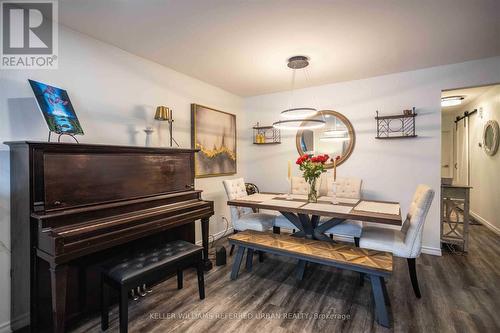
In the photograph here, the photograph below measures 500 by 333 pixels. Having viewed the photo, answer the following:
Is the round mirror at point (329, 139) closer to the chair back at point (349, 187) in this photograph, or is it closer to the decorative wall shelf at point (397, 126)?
the decorative wall shelf at point (397, 126)

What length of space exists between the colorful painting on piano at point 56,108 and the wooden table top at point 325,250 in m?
1.84

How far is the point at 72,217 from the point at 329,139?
331 centimetres

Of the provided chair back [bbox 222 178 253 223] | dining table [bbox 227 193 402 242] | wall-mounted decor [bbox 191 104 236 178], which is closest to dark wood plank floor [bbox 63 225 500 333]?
dining table [bbox 227 193 402 242]

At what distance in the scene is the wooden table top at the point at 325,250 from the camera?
1964 millimetres

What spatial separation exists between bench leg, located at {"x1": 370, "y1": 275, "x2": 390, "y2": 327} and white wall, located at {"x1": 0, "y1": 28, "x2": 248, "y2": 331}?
2380 millimetres

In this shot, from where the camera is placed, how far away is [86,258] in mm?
1958

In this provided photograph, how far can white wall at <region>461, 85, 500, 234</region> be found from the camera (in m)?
3.94

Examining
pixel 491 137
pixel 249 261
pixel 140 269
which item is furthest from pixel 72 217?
pixel 491 137

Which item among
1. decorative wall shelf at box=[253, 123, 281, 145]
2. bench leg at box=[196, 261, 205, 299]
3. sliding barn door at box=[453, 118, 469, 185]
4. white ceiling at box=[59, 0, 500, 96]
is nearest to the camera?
white ceiling at box=[59, 0, 500, 96]

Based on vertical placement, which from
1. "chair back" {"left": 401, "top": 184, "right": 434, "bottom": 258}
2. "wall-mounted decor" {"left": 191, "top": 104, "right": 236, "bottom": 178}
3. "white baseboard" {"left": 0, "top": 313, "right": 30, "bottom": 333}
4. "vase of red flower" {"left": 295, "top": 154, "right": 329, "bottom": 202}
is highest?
"wall-mounted decor" {"left": 191, "top": 104, "right": 236, "bottom": 178}

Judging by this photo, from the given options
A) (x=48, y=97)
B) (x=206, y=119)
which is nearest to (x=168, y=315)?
(x=48, y=97)

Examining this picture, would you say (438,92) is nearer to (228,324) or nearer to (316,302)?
(316,302)

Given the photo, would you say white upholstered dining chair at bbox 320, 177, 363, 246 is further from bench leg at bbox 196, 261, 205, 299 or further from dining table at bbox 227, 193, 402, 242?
bench leg at bbox 196, 261, 205, 299

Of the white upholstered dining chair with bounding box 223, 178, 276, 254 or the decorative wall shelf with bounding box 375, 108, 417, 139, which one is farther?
the decorative wall shelf with bounding box 375, 108, 417, 139
